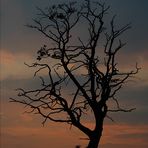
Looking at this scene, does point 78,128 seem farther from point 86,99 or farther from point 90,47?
point 90,47

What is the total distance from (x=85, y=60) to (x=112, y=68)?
1591 mm

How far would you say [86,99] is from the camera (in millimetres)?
25938

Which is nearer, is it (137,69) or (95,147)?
(95,147)

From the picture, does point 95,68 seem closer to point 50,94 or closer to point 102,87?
point 102,87

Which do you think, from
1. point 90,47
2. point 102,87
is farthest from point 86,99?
point 90,47

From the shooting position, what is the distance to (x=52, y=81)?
26.7m

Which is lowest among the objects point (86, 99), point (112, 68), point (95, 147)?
point (95, 147)

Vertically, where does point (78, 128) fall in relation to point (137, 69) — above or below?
below

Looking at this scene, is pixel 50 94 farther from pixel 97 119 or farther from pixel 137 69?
pixel 137 69

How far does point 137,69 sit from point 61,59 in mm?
4461

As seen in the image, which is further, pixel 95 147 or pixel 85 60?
pixel 85 60

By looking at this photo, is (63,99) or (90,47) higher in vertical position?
(90,47)

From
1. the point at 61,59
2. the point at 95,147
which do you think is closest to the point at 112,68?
the point at 61,59

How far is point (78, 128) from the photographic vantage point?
84.6ft
